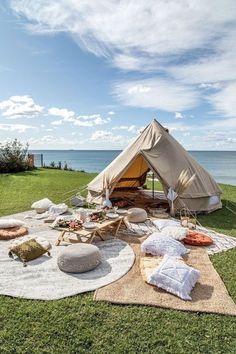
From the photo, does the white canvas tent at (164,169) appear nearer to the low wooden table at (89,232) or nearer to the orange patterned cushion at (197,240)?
the orange patterned cushion at (197,240)

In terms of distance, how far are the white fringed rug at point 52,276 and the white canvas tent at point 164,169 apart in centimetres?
386

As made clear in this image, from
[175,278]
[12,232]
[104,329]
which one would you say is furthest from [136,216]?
[104,329]

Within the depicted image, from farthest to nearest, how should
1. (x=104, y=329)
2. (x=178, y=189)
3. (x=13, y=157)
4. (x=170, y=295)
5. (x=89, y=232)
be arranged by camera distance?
(x=13, y=157) < (x=178, y=189) < (x=89, y=232) < (x=170, y=295) < (x=104, y=329)

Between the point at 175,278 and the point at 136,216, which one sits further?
the point at 136,216

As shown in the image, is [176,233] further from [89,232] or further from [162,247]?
[89,232]

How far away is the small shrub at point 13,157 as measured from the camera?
20.1 meters

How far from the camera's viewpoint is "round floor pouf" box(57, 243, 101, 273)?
5.27 metres

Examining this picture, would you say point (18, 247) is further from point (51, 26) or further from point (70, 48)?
point (70, 48)

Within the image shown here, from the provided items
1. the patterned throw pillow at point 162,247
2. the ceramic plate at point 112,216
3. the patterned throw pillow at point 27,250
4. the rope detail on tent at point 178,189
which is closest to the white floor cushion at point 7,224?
the patterned throw pillow at point 27,250

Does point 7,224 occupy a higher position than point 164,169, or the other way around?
point 164,169

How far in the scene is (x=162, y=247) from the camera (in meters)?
5.96

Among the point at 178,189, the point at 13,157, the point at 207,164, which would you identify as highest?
the point at 13,157

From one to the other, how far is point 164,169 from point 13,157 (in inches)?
543

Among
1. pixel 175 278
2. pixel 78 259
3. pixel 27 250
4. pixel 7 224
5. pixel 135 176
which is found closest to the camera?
pixel 175 278
